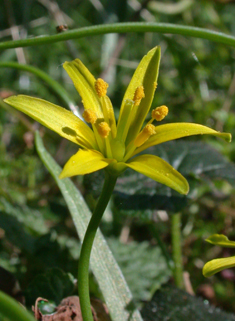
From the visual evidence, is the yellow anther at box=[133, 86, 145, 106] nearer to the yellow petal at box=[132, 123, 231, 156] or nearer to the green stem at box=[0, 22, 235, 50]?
the yellow petal at box=[132, 123, 231, 156]

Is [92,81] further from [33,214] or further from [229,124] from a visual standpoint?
[229,124]

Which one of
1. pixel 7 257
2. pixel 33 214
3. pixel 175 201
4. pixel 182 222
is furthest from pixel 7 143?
pixel 175 201

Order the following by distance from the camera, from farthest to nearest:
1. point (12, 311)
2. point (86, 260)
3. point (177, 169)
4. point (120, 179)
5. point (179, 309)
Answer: point (177, 169) → point (120, 179) → point (179, 309) → point (86, 260) → point (12, 311)

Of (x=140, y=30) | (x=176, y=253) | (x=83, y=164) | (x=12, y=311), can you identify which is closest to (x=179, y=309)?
(x=176, y=253)

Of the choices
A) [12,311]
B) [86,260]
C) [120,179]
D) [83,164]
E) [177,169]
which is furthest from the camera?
[177,169]

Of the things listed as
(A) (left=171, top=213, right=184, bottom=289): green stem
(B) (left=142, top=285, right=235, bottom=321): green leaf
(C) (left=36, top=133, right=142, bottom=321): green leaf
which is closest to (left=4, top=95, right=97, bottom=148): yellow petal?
(C) (left=36, top=133, right=142, bottom=321): green leaf

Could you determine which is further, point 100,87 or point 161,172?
point 100,87

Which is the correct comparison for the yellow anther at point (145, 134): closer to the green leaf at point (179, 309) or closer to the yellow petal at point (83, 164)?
the yellow petal at point (83, 164)

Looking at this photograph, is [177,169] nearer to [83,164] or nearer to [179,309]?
[179,309]
